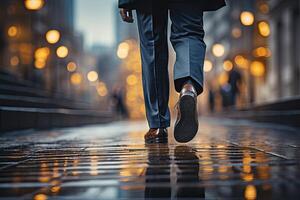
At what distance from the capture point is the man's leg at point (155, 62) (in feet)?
13.1

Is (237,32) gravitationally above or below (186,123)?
above

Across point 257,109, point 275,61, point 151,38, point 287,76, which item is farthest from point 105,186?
point 275,61

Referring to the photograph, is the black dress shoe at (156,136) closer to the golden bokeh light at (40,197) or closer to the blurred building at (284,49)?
the golden bokeh light at (40,197)

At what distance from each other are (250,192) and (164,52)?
2685 millimetres

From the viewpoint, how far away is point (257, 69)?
39.6 meters

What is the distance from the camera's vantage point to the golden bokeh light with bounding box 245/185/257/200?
145cm

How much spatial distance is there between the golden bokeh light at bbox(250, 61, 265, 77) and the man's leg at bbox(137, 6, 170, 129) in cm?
3594

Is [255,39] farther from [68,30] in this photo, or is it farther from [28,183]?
[28,183]

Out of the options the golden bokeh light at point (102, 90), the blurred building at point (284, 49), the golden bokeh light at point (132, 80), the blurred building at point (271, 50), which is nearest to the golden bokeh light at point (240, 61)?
the blurred building at point (271, 50)

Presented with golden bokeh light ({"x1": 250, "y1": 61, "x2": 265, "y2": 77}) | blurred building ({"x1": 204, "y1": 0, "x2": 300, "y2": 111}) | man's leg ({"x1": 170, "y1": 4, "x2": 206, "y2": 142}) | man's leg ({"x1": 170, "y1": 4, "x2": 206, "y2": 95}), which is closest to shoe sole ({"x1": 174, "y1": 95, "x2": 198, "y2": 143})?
man's leg ({"x1": 170, "y1": 4, "x2": 206, "y2": 142})

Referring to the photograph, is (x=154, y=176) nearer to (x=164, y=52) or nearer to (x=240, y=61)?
(x=164, y=52)

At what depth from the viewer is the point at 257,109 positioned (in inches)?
503

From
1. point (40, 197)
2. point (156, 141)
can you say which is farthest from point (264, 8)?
point (40, 197)

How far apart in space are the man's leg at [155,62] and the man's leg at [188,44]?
144mm
